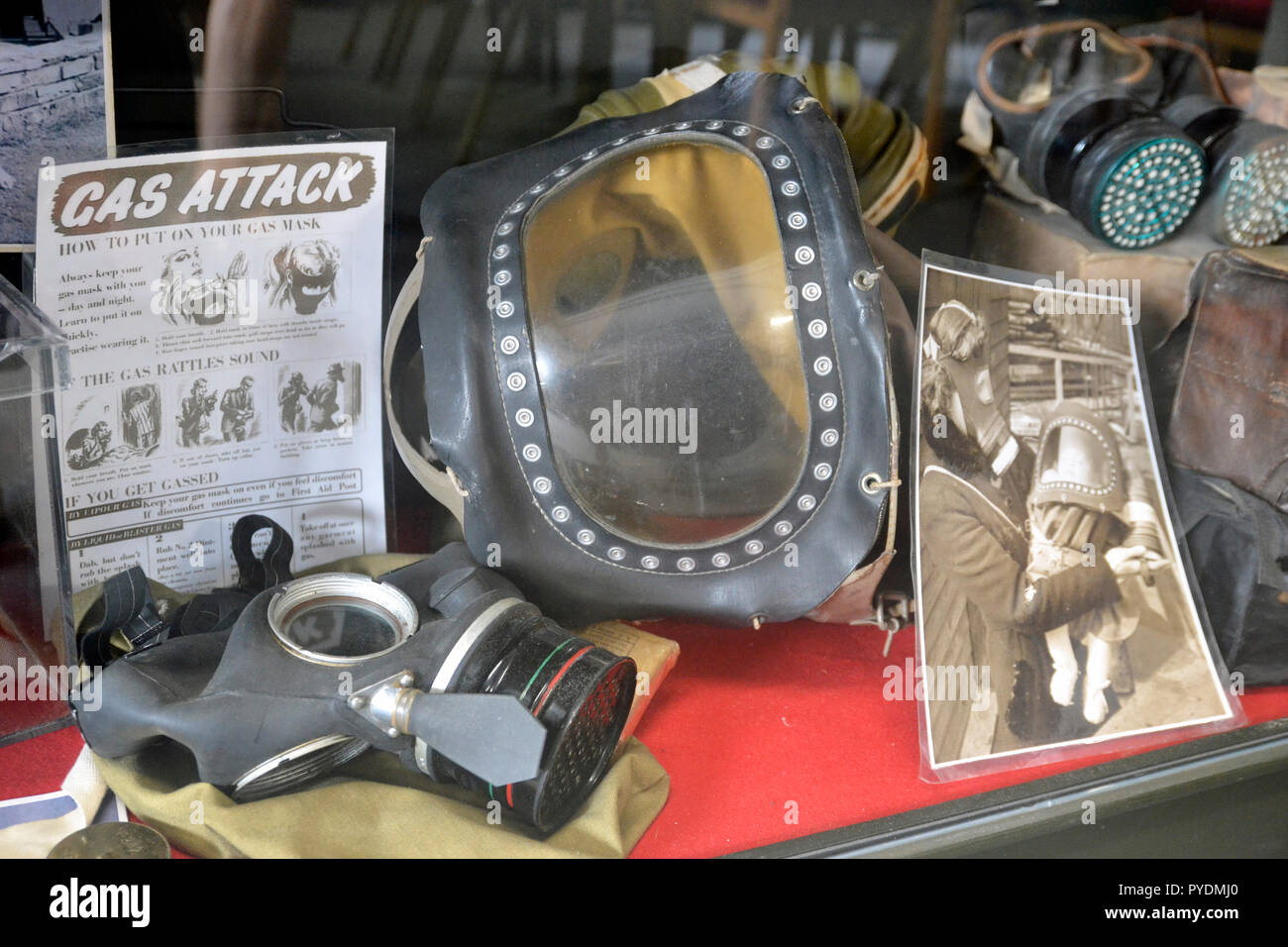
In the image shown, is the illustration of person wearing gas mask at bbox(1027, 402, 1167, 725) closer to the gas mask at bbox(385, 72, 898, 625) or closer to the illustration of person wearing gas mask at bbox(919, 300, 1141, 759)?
the illustration of person wearing gas mask at bbox(919, 300, 1141, 759)

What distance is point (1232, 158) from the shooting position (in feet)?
3.31

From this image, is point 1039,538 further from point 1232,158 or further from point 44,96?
point 44,96

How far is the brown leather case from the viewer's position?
0.93 m

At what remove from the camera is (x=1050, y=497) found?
943 millimetres

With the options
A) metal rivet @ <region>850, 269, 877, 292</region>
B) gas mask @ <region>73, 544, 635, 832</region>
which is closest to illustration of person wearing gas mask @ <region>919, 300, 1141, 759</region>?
metal rivet @ <region>850, 269, 877, 292</region>

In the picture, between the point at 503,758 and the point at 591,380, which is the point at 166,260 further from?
the point at 503,758

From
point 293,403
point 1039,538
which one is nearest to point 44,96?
point 293,403

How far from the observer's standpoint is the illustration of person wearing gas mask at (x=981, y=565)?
2.86ft

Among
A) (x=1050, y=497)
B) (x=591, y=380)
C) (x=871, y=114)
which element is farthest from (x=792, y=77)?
(x=1050, y=497)

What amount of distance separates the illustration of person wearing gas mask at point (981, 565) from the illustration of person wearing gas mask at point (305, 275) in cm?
48

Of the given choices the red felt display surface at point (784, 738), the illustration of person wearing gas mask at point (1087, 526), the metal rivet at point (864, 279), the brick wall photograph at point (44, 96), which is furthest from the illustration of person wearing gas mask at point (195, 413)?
the illustration of person wearing gas mask at point (1087, 526)

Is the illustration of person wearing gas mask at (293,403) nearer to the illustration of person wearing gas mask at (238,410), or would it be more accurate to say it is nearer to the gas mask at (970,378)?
the illustration of person wearing gas mask at (238,410)

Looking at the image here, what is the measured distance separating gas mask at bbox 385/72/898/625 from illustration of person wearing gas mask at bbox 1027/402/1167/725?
187 millimetres
